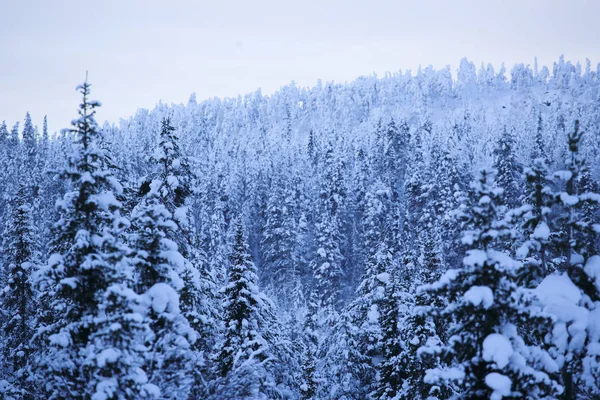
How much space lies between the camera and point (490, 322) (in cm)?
873

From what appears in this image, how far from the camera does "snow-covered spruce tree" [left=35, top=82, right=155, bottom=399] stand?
29.9 feet

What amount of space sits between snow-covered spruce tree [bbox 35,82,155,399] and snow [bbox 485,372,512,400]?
7.24m

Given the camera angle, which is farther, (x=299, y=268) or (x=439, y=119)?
(x=439, y=119)

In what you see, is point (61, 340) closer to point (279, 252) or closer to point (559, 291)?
point (559, 291)

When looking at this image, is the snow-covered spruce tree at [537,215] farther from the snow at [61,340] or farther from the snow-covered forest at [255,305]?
the snow at [61,340]

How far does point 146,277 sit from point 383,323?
42.1 ft

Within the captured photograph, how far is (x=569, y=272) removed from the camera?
1000 centimetres

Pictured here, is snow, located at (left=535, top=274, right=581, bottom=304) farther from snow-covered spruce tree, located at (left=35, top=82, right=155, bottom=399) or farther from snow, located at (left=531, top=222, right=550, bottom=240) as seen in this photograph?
snow-covered spruce tree, located at (left=35, top=82, right=155, bottom=399)

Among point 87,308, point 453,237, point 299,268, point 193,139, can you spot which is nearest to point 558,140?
point 453,237

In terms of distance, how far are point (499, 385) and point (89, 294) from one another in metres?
9.37

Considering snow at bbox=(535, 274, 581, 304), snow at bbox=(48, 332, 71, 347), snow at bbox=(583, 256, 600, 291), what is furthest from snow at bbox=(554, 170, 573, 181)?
snow at bbox=(48, 332, 71, 347)

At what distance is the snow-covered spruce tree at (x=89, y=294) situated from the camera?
9.11 m

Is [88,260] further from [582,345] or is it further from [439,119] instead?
[439,119]

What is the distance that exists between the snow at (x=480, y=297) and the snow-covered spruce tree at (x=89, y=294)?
7177 millimetres
